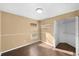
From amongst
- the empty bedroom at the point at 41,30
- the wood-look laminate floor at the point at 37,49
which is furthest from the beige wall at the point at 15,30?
the wood-look laminate floor at the point at 37,49

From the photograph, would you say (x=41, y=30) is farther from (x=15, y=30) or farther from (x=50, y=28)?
(x=15, y=30)

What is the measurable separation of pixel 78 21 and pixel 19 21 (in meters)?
1.10

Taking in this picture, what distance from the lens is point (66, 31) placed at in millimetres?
1618

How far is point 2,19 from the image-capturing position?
1.78m

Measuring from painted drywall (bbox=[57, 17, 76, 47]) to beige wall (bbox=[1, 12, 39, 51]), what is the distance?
0.45 m

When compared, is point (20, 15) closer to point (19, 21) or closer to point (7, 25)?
point (19, 21)

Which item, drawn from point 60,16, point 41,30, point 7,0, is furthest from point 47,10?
point 7,0

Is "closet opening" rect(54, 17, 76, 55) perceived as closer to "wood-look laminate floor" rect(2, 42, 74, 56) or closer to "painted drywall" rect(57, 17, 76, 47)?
"painted drywall" rect(57, 17, 76, 47)

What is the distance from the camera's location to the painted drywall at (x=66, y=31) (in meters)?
1.56

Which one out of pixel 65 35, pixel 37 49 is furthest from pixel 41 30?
pixel 65 35

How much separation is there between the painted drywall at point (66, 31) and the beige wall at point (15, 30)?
452 millimetres

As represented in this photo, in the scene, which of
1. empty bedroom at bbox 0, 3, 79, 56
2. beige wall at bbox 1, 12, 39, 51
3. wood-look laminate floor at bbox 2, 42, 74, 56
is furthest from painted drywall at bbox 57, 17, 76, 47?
beige wall at bbox 1, 12, 39, 51

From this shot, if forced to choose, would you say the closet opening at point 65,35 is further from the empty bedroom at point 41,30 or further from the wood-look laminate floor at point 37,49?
the wood-look laminate floor at point 37,49

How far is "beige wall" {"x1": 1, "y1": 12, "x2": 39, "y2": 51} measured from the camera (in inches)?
63.7
